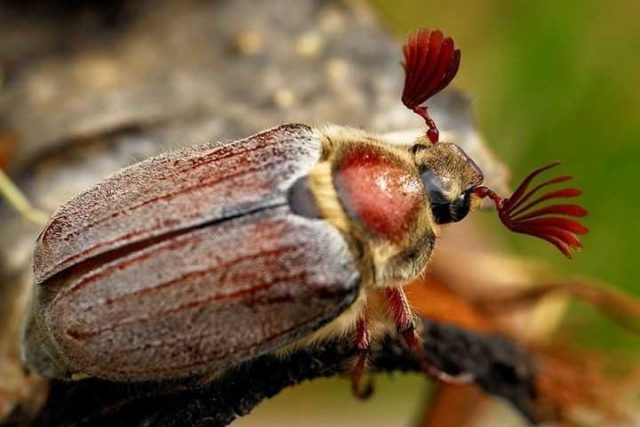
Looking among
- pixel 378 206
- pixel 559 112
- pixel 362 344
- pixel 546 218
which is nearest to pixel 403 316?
pixel 362 344

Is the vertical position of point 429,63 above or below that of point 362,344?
above

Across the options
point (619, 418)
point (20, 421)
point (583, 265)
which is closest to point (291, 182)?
point (20, 421)

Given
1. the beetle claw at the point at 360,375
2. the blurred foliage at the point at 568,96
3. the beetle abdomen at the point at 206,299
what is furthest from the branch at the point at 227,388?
the blurred foliage at the point at 568,96

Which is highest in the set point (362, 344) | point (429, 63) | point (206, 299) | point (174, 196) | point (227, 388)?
point (429, 63)

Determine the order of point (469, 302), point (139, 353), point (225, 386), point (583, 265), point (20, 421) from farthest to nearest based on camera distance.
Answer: point (583, 265), point (469, 302), point (20, 421), point (225, 386), point (139, 353)

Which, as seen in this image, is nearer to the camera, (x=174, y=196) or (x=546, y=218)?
(x=174, y=196)

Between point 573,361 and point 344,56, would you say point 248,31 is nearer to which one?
point 344,56

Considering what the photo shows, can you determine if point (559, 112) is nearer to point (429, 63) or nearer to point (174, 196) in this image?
point (429, 63)
